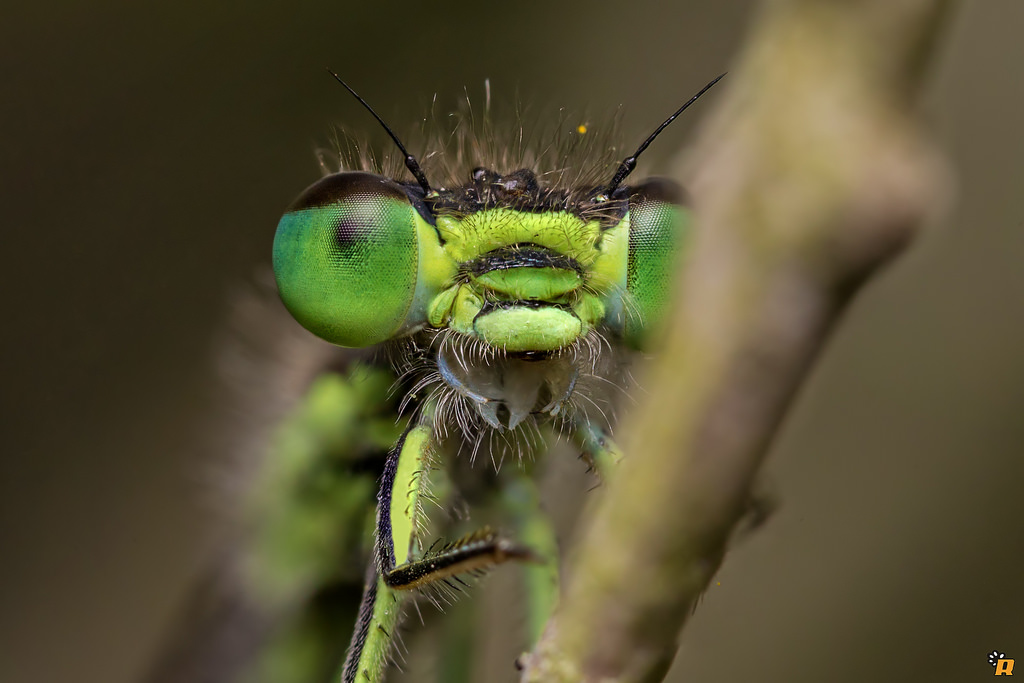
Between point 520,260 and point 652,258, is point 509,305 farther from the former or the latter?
point 652,258

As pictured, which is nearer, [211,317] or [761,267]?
[761,267]

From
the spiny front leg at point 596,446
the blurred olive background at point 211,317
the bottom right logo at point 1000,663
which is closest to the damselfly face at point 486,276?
the spiny front leg at point 596,446

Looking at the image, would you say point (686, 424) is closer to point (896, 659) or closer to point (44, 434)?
point (896, 659)

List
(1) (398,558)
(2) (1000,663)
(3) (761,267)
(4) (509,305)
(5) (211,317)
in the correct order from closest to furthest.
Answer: (3) (761,267)
(1) (398,558)
(4) (509,305)
(2) (1000,663)
(5) (211,317)

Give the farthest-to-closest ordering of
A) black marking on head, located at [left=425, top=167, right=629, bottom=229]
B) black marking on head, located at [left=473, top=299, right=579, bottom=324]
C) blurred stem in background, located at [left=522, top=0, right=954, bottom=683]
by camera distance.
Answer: black marking on head, located at [left=425, top=167, right=629, bottom=229]
black marking on head, located at [left=473, top=299, right=579, bottom=324]
blurred stem in background, located at [left=522, top=0, right=954, bottom=683]

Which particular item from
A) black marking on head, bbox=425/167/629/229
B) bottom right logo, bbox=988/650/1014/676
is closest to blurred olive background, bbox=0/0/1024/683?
bottom right logo, bbox=988/650/1014/676

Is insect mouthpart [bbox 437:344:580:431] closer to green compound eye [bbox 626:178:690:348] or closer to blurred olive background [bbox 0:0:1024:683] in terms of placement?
green compound eye [bbox 626:178:690:348]

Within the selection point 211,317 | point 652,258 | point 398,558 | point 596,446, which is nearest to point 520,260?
point 652,258
